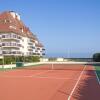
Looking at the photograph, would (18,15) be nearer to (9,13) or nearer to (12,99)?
(9,13)

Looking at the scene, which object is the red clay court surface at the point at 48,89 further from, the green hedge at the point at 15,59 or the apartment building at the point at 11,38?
the apartment building at the point at 11,38

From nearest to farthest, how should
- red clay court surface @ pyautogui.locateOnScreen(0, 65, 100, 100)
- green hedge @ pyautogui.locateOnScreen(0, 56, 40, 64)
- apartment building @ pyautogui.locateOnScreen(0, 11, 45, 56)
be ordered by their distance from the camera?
→ red clay court surface @ pyautogui.locateOnScreen(0, 65, 100, 100)
green hedge @ pyautogui.locateOnScreen(0, 56, 40, 64)
apartment building @ pyautogui.locateOnScreen(0, 11, 45, 56)

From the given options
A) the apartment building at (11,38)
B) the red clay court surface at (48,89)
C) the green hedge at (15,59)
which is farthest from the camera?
the apartment building at (11,38)

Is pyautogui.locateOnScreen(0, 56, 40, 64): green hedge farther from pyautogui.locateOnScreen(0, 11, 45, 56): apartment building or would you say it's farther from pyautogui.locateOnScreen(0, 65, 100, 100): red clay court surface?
pyautogui.locateOnScreen(0, 65, 100, 100): red clay court surface

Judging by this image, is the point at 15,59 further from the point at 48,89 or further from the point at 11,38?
the point at 48,89

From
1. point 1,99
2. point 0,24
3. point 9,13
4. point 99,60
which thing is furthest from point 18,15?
point 1,99

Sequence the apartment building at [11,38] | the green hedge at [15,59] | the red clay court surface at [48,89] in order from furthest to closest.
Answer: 1. the apartment building at [11,38]
2. the green hedge at [15,59]
3. the red clay court surface at [48,89]

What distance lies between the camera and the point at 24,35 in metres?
101

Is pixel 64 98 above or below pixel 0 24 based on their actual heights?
below

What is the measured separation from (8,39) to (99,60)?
29100 mm

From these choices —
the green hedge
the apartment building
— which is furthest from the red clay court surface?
the apartment building

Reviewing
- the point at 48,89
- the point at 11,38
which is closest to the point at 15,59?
the point at 11,38

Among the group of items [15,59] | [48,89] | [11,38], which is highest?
[11,38]

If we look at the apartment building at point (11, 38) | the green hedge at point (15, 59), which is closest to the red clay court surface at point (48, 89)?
the green hedge at point (15, 59)
